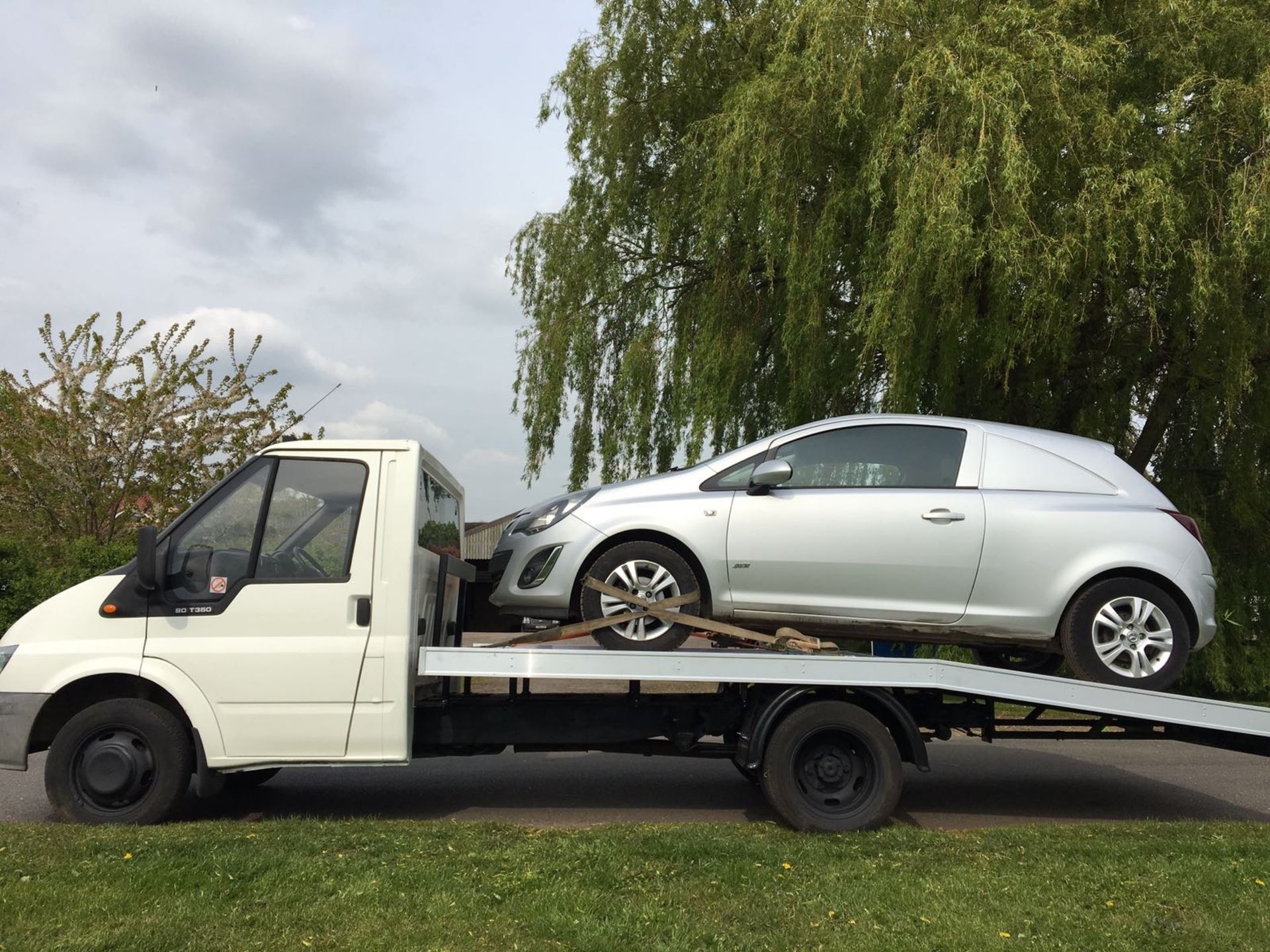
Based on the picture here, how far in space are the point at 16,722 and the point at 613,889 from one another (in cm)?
324

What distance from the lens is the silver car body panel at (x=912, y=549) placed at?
5941mm

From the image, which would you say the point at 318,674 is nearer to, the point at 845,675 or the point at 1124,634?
the point at 845,675

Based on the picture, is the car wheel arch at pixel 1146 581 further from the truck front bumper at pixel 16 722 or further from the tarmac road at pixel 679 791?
the truck front bumper at pixel 16 722

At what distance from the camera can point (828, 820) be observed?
577 cm

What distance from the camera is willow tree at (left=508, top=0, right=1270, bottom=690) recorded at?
9.59 m

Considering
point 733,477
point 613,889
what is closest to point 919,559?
point 733,477

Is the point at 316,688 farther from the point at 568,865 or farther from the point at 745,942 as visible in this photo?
the point at 745,942

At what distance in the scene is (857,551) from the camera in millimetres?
5949

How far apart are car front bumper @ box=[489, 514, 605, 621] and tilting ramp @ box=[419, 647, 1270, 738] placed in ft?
1.88

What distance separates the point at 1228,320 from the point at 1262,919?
7.16 metres

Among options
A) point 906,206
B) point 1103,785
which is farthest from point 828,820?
point 906,206

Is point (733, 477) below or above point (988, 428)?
below

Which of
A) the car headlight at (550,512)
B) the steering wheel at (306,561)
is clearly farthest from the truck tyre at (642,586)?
the steering wheel at (306,561)

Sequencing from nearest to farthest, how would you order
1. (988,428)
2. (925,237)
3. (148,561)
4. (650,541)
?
(148,561)
(650,541)
(988,428)
(925,237)
